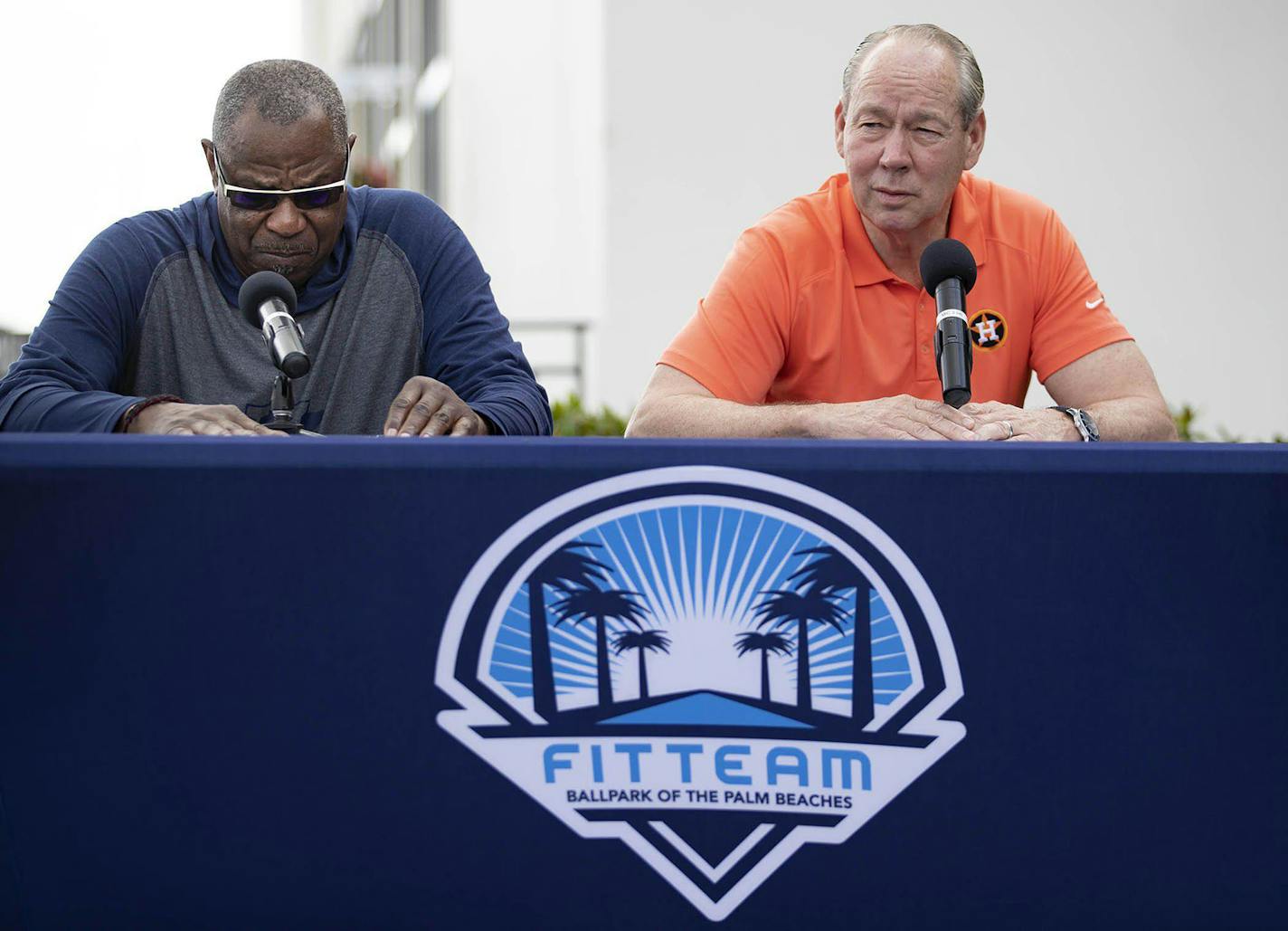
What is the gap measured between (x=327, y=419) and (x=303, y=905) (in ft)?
3.65

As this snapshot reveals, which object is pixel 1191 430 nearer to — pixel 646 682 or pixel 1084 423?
pixel 1084 423

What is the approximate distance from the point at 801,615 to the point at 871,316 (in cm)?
123

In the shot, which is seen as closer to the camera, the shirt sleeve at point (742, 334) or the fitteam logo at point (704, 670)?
the fitteam logo at point (704, 670)

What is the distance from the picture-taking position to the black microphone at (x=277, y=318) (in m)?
1.80

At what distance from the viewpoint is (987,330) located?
8.38ft

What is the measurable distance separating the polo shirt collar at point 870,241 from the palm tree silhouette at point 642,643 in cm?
127

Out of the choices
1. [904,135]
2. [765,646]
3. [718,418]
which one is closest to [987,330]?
[904,135]

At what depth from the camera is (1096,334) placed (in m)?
2.54

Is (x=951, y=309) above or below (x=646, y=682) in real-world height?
above

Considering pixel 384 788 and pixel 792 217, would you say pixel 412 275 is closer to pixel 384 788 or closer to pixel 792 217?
pixel 792 217

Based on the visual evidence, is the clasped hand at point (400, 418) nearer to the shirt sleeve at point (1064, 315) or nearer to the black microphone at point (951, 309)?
the black microphone at point (951, 309)

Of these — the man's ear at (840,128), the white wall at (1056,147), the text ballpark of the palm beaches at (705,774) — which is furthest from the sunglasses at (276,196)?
the white wall at (1056,147)

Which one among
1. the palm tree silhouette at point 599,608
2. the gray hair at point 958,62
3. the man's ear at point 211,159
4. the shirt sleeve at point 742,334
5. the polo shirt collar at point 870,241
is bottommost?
the palm tree silhouette at point 599,608

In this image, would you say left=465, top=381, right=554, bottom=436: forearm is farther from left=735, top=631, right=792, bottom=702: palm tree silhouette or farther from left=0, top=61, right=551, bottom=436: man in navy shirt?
left=735, top=631, right=792, bottom=702: palm tree silhouette
